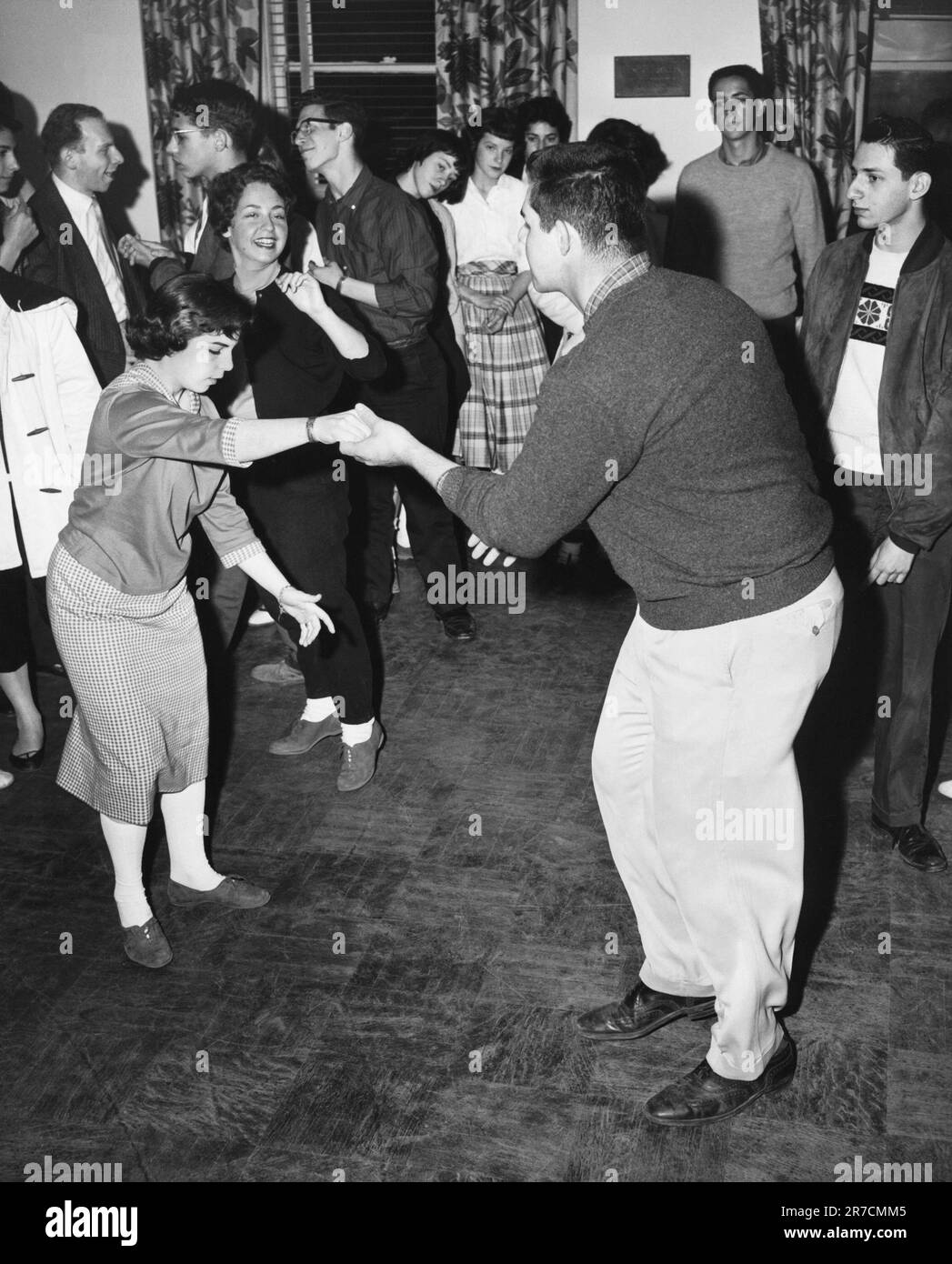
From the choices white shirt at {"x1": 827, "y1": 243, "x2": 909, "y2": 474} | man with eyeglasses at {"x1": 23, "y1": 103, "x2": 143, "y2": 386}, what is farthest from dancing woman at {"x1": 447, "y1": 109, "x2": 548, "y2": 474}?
white shirt at {"x1": 827, "y1": 243, "x2": 909, "y2": 474}

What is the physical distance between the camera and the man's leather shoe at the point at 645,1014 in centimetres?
264

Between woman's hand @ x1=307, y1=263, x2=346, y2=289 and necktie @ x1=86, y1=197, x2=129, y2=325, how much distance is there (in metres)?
0.77

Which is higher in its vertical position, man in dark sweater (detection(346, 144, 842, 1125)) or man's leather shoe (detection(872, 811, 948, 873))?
man in dark sweater (detection(346, 144, 842, 1125))

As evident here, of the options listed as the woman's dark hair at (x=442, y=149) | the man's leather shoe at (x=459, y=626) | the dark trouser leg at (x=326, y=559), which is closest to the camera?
the dark trouser leg at (x=326, y=559)

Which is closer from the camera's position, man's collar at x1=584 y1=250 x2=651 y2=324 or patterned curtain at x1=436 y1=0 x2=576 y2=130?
man's collar at x1=584 y1=250 x2=651 y2=324

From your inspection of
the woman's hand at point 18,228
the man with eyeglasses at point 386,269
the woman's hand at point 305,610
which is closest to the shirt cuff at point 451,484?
the woman's hand at point 305,610

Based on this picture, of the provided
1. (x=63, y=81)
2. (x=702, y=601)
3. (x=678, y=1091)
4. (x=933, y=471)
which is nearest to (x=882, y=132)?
(x=933, y=471)

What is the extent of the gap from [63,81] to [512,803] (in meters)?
4.77

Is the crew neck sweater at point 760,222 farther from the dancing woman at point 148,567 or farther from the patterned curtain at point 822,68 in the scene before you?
the dancing woman at point 148,567

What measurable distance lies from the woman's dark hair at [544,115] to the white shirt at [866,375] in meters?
2.78

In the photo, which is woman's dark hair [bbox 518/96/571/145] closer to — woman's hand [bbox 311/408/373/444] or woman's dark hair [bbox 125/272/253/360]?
woman's dark hair [bbox 125/272/253/360]

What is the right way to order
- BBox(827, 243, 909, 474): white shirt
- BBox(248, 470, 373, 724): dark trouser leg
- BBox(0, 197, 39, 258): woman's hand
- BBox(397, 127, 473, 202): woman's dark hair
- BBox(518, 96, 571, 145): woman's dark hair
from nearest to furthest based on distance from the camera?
BBox(827, 243, 909, 474): white shirt, BBox(248, 470, 373, 724): dark trouser leg, BBox(0, 197, 39, 258): woman's hand, BBox(397, 127, 473, 202): woman's dark hair, BBox(518, 96, 571, 145): woman's dark hair

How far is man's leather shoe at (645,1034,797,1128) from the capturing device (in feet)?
7.88

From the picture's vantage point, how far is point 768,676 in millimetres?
2221
